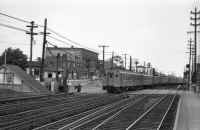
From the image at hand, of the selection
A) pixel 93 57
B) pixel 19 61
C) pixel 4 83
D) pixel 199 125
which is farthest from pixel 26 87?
pixel 93 57

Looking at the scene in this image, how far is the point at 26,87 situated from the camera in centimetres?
4131

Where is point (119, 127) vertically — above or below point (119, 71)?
below

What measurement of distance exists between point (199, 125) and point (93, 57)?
9998cm

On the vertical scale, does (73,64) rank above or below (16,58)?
below

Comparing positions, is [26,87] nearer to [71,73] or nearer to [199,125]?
[199,125]

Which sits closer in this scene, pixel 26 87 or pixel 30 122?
pixel 30 122

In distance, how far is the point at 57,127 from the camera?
54.1 ft

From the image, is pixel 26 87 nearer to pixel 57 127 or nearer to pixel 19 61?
pixel 57 127

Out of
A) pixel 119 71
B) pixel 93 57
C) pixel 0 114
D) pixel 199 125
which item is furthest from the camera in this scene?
pixel 93 57

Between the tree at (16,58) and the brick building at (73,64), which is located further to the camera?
the tree at (16,58)

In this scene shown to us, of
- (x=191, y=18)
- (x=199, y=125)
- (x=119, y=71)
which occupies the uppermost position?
(x=191, y=18)

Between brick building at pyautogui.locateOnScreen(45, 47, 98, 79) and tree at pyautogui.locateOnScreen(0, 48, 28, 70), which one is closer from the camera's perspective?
brick building at pyautogui.locateOnScreen(45, 47, 98, 79)

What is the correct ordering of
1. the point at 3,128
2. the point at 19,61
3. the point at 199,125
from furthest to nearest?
1. the point at 19,61
2. the point at 199,125
3. the point at 3,128

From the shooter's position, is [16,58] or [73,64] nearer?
[73,64]
